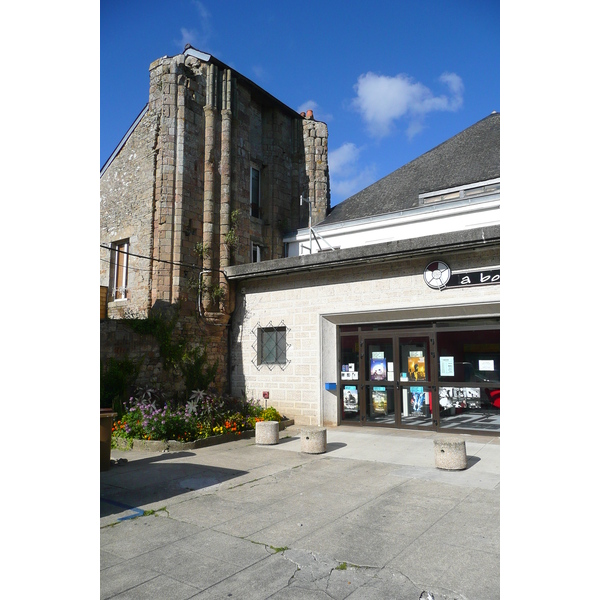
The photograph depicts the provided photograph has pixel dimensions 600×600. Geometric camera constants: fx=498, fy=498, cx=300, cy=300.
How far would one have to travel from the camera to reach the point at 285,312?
13242mm

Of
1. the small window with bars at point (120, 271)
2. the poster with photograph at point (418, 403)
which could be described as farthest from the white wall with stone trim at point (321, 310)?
the small window with bars at point (120, 271)

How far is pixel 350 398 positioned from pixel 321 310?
7.64 feet

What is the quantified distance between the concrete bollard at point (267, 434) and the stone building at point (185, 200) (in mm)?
3915

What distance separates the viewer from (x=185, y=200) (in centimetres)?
1391

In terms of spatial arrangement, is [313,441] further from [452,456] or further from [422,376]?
[422,376]

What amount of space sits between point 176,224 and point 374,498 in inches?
384

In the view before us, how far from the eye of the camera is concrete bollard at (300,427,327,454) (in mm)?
9148

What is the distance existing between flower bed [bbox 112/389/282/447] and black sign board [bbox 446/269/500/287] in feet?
18.0

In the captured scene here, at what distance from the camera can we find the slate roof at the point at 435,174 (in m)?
15.8

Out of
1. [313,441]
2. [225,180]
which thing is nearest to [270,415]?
[313,441]

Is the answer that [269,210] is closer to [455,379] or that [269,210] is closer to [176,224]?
[176,224]

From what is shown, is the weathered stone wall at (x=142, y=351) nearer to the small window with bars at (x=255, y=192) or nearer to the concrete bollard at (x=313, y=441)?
the concrete bollard at (x=313, y=441)

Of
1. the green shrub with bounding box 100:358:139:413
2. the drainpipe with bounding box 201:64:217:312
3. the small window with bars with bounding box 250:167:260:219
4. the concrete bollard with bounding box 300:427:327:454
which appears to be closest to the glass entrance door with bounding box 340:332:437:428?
the concrete bollard with bounding box 300:427:327:454
